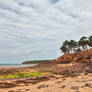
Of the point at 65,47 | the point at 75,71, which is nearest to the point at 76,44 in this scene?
the point at 65,47

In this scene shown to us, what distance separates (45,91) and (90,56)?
48445 millimetres

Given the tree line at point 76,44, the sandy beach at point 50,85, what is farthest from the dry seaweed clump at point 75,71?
the tree line at point 76,44

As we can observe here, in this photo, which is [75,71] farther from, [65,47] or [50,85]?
[65,47]

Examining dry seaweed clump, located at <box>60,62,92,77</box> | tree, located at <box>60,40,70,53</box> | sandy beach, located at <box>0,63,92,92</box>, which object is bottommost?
dry seaweed clump, located at <box>60,62,92,77</box>

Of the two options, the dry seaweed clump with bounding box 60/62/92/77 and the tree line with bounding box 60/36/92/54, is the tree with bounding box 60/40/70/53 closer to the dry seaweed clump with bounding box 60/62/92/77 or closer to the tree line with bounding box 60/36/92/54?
the tree line with bounding box 60/36/92/54

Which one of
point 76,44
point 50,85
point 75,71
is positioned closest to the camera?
point 50,85

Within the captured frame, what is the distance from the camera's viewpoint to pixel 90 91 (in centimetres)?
533

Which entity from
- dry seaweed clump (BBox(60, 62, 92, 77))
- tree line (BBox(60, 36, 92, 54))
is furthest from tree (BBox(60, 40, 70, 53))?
dry seaweed clump (BBox(60, 62, 92, 77))

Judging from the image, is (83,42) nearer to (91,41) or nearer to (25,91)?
(91,41)

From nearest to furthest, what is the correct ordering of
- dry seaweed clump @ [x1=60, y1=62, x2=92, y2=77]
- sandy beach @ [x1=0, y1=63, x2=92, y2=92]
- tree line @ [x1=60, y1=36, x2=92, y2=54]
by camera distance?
sandy beach @ [x1=0, y1=63, x2=92, y2=92]
dry seaweed clump @ [x1=60, y1=62, x2=92, y2=77]
tree line @ [x1=60, y1=36, x2=92, y2=54]

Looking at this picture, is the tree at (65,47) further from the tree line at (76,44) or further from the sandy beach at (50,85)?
the sandy beach at (50,85)

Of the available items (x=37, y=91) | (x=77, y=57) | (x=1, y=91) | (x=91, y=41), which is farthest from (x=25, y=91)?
(x=91, y=41)

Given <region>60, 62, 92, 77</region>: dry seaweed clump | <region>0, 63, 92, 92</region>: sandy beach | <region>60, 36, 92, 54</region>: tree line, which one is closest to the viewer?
<region>0, 63, 92, 92</region>: sandy beach

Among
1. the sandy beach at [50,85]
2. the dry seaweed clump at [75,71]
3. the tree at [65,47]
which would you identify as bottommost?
the dry seaweed clump at [75,71]
